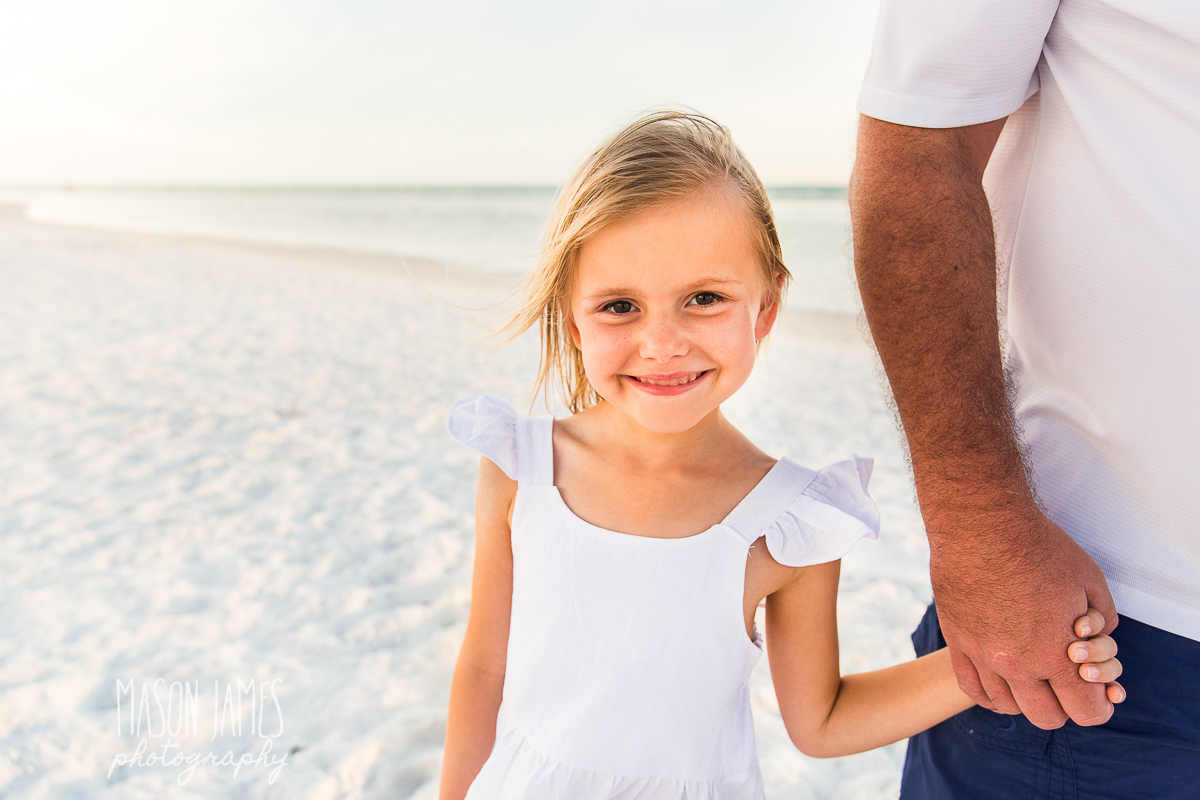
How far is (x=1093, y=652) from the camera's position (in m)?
1.05

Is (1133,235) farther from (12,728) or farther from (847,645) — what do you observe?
(12,728)

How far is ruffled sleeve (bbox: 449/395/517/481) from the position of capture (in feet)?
4.79

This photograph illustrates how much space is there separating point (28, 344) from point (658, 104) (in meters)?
6.79

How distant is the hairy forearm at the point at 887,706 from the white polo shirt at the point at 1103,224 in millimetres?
355

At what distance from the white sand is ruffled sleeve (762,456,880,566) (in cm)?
95

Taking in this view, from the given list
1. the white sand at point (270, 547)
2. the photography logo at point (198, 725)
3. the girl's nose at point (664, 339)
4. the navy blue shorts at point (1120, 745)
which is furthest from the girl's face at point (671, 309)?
the photography logo at point (198, 725)

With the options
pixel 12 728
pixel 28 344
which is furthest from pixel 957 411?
pixel 28 344

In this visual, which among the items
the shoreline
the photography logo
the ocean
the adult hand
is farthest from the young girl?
the ocean

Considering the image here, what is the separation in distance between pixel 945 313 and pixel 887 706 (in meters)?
0.78

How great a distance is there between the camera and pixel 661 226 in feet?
4.16

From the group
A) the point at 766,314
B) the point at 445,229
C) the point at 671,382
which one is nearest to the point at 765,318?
the point at 766,314

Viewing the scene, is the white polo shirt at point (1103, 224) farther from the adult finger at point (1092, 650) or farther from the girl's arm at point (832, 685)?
the girl's arm at point (832, 685)

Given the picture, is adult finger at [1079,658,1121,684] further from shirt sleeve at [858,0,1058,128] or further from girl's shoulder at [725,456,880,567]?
shirt sleeve at [858,0,1058,128]

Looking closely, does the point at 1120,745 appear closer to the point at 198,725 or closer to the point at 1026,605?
the point at 1026,605
